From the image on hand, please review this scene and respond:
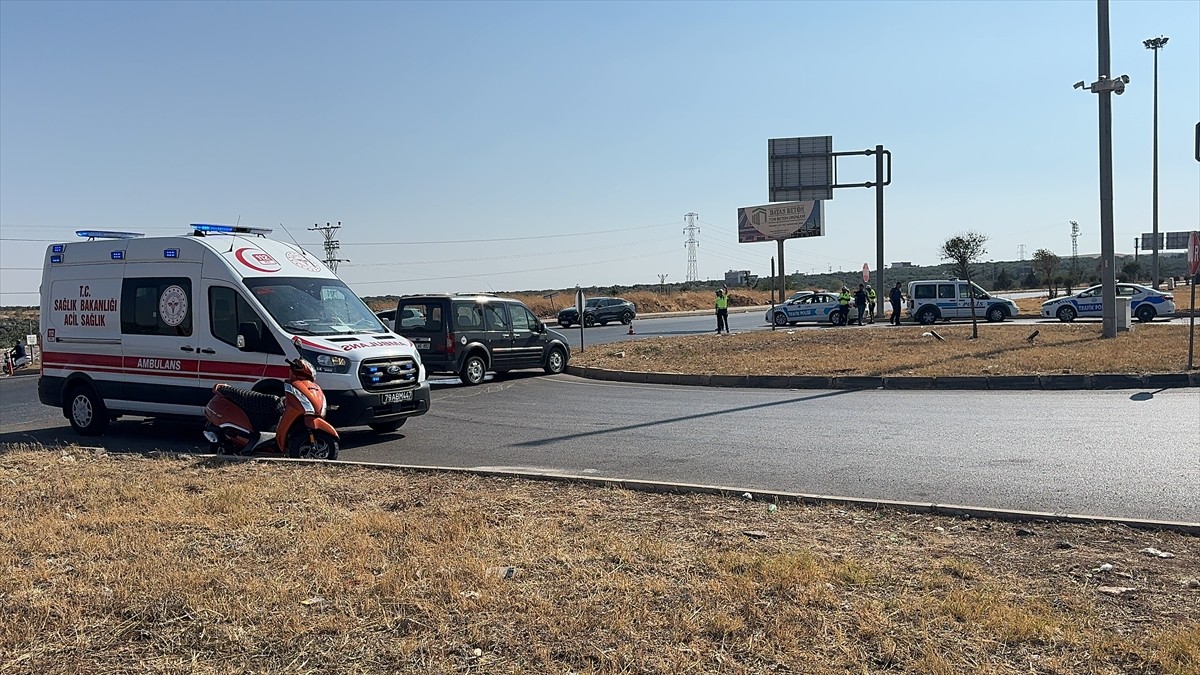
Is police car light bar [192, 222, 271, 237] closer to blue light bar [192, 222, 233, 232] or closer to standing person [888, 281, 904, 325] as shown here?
blue light bar [192, 222, 233, 232]

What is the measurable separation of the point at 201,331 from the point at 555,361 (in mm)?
9798

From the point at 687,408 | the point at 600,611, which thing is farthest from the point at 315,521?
the point at 687,408

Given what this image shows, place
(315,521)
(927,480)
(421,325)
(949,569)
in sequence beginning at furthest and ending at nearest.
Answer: (421,325) → (927,480) → (315,521) → (949,569)

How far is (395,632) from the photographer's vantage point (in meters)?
4.33

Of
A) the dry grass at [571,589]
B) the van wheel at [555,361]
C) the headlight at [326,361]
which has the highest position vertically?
the headlight at [326,361]

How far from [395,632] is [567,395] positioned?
11.4 m

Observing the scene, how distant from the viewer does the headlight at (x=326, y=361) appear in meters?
10.2

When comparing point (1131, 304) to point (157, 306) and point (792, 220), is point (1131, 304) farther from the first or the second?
point (157, 306)

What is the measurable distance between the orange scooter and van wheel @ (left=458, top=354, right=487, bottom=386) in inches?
296

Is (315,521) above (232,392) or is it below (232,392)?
below

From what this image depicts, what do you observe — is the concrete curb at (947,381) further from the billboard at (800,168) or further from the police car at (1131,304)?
the billboard at (800,168)

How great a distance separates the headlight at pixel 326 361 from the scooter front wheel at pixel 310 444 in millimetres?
1017

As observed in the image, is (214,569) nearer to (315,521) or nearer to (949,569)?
(315,521)

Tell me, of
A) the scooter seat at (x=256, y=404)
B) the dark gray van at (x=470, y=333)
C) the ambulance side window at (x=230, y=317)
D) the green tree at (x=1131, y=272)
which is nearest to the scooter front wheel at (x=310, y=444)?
the scooter seat at (x=256, y=404)
